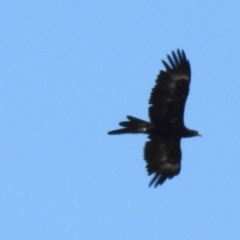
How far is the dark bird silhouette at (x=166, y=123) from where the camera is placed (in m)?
123

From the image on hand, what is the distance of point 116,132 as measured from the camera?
403 feet

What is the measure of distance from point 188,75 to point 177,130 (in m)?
1.36

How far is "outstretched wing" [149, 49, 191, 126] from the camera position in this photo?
403 feet

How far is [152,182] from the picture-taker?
404 feet

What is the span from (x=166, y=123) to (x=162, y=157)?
2.85ft

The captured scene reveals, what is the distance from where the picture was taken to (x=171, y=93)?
123250mm

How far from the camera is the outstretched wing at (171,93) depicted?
12294 centimetres

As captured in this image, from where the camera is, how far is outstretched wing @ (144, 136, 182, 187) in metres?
123

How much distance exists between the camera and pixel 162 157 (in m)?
124

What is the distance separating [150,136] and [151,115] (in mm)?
750

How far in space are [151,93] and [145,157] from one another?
5.63ft

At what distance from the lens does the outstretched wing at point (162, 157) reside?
123438 millimetres

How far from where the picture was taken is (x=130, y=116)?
123062mm

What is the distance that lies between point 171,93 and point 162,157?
1605 millimetres
